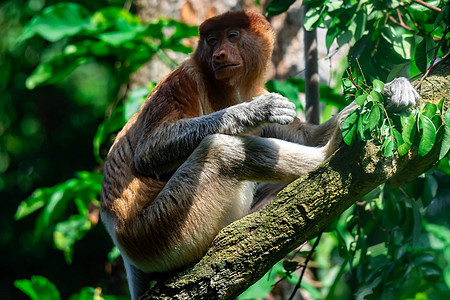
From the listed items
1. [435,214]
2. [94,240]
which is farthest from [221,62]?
[94,240]

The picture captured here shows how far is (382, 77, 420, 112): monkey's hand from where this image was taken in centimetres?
259

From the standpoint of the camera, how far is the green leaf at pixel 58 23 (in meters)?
4.90

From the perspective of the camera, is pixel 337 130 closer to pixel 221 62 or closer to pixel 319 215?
pixel 319 215

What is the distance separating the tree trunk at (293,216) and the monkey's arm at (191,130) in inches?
24.6

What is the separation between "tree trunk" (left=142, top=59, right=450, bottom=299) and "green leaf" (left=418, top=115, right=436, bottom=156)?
200 millimetres

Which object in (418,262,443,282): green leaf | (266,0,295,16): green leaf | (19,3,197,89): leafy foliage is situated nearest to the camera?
(418,262,443,282): green leaf

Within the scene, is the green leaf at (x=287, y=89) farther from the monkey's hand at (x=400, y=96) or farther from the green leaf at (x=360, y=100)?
the green leaf at (x=360, y=100)

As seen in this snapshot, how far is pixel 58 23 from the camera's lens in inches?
200

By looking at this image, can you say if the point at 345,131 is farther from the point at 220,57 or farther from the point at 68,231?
the point at 68,231

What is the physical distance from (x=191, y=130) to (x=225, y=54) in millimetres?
756

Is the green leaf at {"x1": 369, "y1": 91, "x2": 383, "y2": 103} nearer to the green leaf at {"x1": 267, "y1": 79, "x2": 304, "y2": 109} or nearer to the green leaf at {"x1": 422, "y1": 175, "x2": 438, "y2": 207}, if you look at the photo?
the green leaf at {"x1": 422, "y1": 175, "x2": 438, "y2": 207}

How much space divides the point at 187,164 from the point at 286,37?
3741 mm

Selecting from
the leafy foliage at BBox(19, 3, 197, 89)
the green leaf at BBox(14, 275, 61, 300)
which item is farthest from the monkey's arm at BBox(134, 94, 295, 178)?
the green leaf at BBox(14, 275, 61, 300)

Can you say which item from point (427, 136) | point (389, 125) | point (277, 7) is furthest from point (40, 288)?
point (427, 136)
